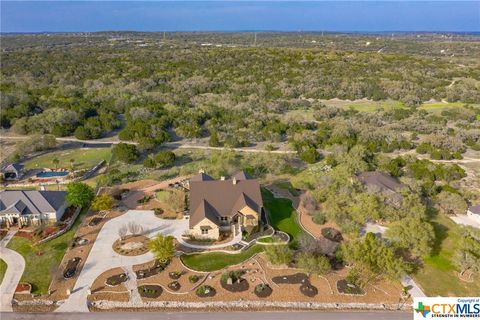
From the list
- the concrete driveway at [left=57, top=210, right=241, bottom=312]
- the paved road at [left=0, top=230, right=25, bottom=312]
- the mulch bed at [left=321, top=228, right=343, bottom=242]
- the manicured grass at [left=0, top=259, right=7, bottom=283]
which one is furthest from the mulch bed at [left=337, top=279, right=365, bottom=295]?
the manicured grass at [left=0, top=259, right=7, bottom=283]

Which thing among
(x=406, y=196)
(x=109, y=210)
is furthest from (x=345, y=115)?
(x=109, y=210)

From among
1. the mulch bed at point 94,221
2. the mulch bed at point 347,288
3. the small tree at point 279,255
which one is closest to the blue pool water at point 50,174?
the mulch bed at point 94,221

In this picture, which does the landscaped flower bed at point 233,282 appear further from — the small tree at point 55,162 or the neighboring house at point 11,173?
the neighboring house at point 11,173

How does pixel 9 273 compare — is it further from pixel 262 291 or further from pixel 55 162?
Answer: pixel 55 162

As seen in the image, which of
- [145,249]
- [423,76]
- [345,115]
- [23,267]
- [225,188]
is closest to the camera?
[23,267]

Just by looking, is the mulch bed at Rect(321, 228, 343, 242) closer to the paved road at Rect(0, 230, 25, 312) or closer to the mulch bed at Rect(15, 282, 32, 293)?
the mulch bed at Rect(15, 282, 32, 293)

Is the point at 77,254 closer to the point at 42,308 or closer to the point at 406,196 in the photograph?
the point at 42,308

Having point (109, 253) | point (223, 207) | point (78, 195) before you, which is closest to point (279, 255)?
point (223, 207)
